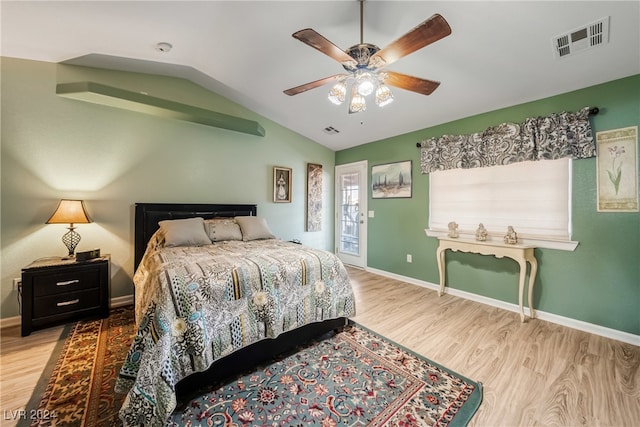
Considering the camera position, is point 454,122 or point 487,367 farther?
point 454,122

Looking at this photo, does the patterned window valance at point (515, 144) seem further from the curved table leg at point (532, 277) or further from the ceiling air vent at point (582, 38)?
the curved table leg at point (532, 277)

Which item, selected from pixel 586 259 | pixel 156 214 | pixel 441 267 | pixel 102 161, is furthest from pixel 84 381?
pixel 586 259

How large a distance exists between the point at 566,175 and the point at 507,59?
139 centimetres

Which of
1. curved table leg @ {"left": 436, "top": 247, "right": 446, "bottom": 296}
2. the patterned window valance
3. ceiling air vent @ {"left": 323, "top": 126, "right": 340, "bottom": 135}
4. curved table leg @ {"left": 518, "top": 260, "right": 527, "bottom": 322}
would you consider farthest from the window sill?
ceiling air vent @ {"left": 323, "top": 126, "right": 340, "bottom": 135}

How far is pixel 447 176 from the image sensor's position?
140 inches

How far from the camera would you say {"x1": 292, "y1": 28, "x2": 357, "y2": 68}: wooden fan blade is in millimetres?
1480

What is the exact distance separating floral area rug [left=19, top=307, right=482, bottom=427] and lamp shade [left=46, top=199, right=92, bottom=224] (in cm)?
121

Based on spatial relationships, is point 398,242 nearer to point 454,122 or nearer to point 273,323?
point 454,122

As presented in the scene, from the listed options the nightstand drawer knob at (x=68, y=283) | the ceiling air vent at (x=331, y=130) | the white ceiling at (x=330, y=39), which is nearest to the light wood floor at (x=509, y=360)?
the nightstand drawer knob at (x=68, y=283)

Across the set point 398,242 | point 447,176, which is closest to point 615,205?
point 447,176

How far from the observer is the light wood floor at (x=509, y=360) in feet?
5.01

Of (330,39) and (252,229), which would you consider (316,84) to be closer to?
(330,39)

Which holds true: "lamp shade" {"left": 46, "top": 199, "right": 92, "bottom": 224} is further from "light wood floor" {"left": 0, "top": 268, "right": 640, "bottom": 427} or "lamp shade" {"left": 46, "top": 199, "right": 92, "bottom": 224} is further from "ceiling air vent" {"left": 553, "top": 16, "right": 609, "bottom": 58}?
"ceiling air vent" {"left": 553, "top": 16, "right": 609, "bottom": 58}

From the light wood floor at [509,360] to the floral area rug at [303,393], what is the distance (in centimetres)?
14
